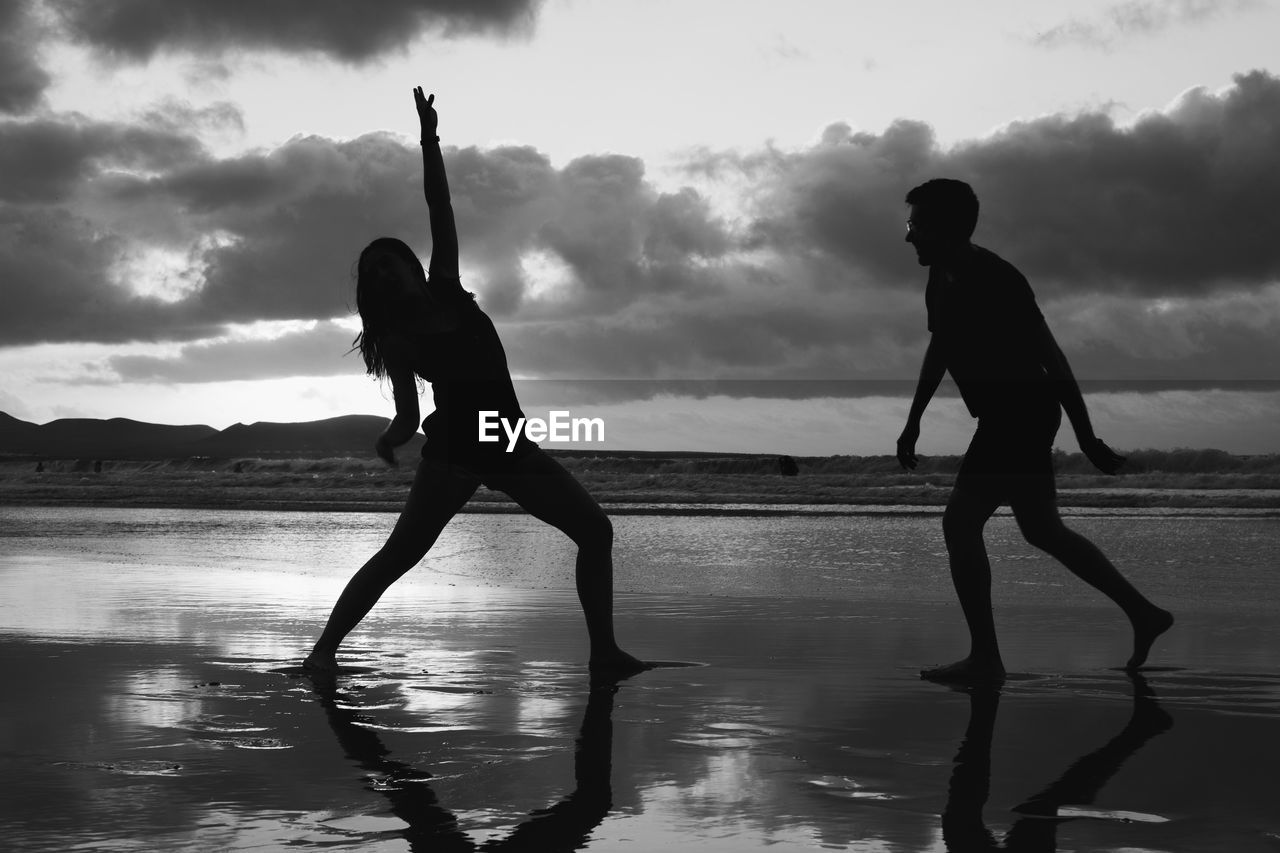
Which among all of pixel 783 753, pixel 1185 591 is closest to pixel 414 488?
pixel 783 753

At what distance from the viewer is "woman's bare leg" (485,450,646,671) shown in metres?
4.95

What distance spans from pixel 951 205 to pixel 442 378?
6.52 feet

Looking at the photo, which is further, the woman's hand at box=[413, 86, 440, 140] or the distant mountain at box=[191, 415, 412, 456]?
the distant mountain at box=[191, 415, 412, 456]

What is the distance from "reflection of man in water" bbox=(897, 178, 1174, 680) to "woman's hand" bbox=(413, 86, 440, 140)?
71.0 inches

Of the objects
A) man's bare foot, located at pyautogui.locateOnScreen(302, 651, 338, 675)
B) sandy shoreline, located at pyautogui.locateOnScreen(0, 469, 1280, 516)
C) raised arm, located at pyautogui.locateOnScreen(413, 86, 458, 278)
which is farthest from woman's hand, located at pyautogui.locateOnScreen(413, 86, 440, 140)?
sandy shoreline, located at pyautogui.locateOnScreen(0, 469, 1280, 516)

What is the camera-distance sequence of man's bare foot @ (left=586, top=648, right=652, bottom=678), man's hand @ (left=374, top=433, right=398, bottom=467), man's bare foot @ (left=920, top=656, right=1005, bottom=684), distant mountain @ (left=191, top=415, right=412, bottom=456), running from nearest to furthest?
man's hand @ (left=374, top=433, right=398, bottom=467), man's bare foot @ (left=920, top=656, right=1005, bottom=684), man's bare foot @ (left=586, top=648, right=652, bottom=678), distant mountain @ (left=191, top=415, right=412, bottom=456)

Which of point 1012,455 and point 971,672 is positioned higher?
point 1012,455

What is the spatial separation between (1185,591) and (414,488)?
18.3 ft

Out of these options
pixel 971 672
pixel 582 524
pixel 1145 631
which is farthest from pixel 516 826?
pixel 1145 631

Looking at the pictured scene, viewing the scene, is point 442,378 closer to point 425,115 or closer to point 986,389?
point 425,115

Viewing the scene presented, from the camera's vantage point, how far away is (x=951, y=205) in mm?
4980

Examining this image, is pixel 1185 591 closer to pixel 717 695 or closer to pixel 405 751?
pixel 717 695

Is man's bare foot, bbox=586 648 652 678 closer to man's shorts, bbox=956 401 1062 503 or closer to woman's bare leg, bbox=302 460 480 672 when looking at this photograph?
woman's bare leg, bbox=302 460 480 672

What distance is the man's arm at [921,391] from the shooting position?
5059 millimetres
